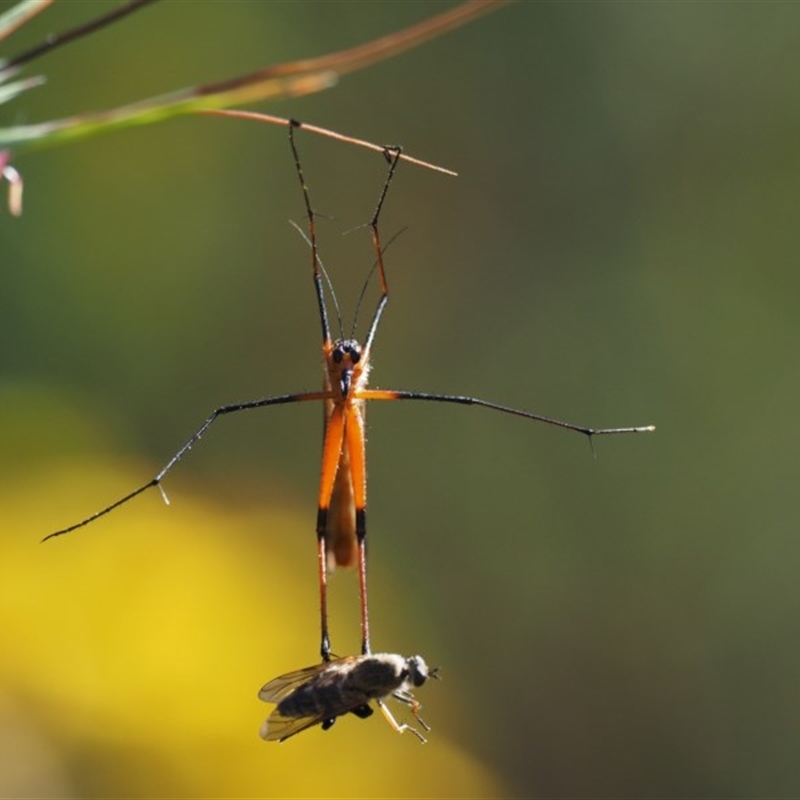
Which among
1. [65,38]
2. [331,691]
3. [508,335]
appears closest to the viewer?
[65,38]

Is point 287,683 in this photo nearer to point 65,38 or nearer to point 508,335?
point 65,38

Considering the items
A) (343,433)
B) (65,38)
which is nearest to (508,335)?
(343,433)

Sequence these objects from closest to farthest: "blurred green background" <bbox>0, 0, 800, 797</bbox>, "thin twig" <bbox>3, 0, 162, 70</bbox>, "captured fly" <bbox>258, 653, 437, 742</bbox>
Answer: "thin twig" <bbox>3, 0, 162, 70</bbox>, "captured fly" <bbox>258, 653, 437, 742</bbox>, "blurred green background" <bbox>0, 0, 800, 797</bbox>

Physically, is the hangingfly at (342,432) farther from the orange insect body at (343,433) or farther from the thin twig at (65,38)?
the thin twig at (65,38)

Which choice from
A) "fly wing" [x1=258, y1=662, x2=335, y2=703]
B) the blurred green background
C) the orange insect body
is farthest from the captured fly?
the blurred green background

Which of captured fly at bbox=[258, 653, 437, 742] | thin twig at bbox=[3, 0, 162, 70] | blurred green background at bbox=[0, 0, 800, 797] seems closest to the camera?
thin twig at bbox=[3, 0, 162, 70]

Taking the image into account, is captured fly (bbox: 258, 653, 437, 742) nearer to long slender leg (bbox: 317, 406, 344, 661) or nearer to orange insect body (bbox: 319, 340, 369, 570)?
long slender leg (bbox: 317, 406, 344, 661)
